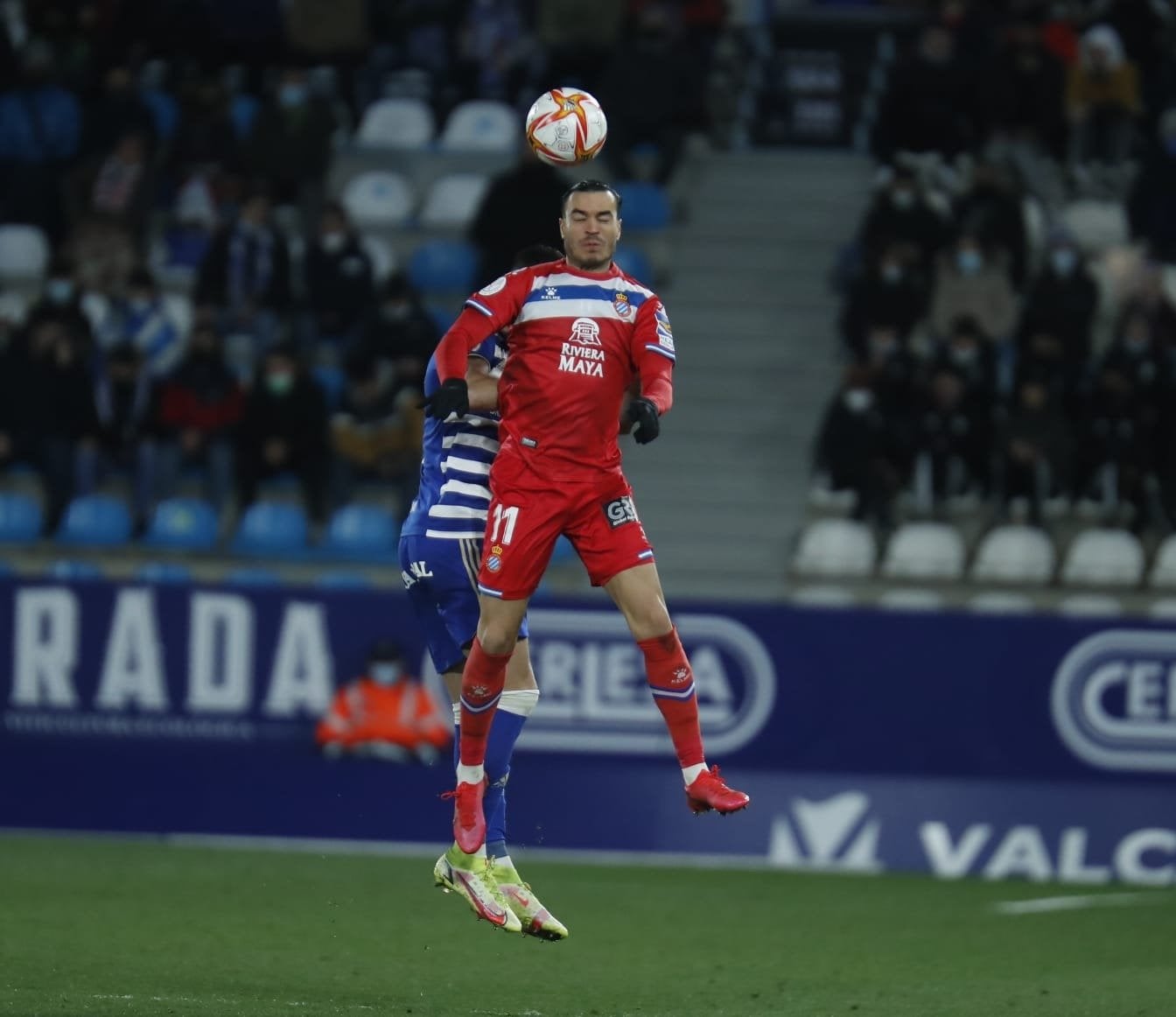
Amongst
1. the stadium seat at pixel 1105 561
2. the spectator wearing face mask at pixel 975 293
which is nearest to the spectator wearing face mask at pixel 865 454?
→ the spectator wearing face mask at pixel 975 293

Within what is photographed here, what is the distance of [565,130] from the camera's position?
27.6 feet

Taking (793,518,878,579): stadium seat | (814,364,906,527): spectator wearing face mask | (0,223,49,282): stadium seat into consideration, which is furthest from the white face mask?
(0,223,49,282): stadium seat

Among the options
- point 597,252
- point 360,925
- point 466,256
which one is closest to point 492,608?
point 597,252

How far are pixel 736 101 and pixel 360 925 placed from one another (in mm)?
11289

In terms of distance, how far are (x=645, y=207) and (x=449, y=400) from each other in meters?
10.2

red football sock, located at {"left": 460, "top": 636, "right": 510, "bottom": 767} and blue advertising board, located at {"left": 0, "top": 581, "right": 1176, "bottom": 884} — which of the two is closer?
red football sock, located at {"left": 460, "top": 636, "right": 510, "bottom": 767}

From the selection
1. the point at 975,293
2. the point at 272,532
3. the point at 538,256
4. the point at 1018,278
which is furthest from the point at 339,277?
the point at 538,256

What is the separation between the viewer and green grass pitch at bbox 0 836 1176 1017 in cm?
840

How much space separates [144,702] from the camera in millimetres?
13953

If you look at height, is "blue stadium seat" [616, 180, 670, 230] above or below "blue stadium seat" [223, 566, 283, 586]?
above

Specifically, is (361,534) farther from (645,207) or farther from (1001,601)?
(1001,601)

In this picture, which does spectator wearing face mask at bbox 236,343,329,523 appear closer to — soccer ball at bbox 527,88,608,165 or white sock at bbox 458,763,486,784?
white sock at bbox 458,763,486,784

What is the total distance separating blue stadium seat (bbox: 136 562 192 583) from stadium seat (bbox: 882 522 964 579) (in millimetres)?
4767

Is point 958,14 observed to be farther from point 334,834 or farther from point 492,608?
point 492,608
